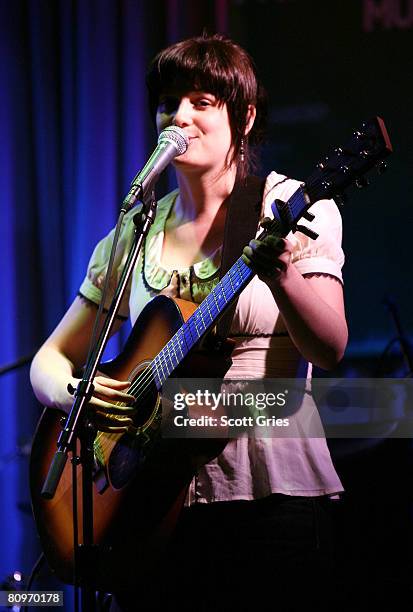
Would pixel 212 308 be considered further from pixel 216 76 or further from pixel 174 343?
pixel 216 76

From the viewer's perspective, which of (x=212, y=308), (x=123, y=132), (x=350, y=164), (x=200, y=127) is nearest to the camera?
(x=350, y=164)

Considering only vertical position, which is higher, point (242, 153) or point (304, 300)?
point (242, 153)

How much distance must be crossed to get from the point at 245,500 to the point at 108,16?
77.2 inches

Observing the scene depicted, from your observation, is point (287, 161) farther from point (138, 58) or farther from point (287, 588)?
point (287, 588)

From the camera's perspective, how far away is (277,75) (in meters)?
2.71

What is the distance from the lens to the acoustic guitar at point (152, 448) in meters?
1.31

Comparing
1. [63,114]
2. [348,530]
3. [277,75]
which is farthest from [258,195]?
[63,114]

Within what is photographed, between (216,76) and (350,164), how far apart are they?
0.50m

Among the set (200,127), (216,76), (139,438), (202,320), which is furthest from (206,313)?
(216,76)

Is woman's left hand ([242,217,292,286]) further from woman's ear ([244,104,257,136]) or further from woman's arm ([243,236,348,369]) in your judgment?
woman's ear ([244,104,257,136])

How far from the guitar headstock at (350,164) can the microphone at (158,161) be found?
0.32 metres

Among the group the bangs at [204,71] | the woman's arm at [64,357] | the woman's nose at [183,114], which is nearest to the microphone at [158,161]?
the woman's nose at [183,114]

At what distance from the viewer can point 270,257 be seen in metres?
1.29

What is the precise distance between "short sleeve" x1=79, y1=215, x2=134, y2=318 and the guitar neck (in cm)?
31
